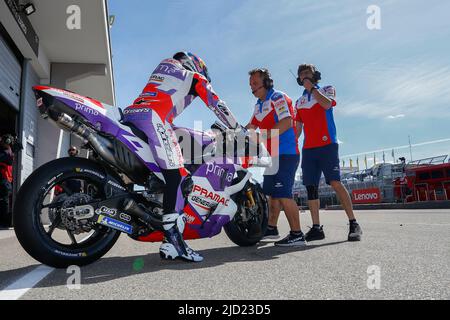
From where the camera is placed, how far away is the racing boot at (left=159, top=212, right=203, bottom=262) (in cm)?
302

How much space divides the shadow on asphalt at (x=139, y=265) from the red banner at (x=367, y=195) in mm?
24675

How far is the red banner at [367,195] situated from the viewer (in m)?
26.6

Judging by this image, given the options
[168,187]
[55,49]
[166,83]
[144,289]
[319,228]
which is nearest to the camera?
[144,289]

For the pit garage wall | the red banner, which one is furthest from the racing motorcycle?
the red banner

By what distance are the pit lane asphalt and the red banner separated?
24.4 meters

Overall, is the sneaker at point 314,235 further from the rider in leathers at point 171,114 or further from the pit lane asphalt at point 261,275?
the rider in leathers at point 171,114

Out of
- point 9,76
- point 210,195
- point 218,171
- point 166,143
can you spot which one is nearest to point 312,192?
point 218,171

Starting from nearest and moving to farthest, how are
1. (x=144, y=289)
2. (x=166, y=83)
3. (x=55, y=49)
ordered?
1. (x=144, y=289)
2. (x=166, y=83)
3. (x=55, y=49)

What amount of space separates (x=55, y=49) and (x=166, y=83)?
1087 cm

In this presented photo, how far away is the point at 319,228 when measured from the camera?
492 centimetres

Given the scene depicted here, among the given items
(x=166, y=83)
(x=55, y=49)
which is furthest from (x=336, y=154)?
(x=55, y=49)

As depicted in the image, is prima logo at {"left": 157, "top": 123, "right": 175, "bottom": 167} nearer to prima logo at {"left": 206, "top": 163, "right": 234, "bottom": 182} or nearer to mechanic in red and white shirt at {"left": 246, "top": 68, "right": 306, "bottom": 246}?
prima logo at {"left": 206, "top": 163, "right": 234, "bottom": 182}

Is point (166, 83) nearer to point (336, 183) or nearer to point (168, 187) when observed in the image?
point (168, 187)

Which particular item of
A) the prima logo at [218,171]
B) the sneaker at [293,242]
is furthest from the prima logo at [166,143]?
the sneaker at [293,242]
